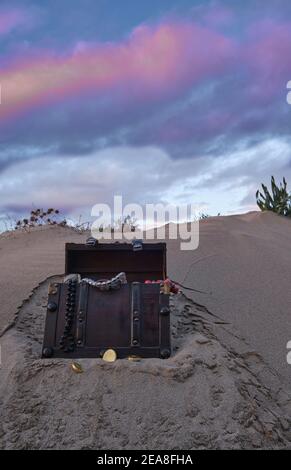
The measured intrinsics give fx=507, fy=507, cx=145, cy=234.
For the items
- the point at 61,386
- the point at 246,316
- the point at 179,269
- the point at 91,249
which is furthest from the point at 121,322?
the point at 179,269

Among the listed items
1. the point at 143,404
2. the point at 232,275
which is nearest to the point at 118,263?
the point at 232,275

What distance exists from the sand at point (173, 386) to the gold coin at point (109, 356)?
0.09 metres

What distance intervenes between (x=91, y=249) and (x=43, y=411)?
2.07 m

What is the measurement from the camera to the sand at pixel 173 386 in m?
3.13

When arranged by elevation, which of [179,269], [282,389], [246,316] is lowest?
[282,389]

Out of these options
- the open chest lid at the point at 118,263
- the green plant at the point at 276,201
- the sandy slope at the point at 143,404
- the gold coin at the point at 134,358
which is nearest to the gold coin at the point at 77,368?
the sandy slope at the point at 143,404

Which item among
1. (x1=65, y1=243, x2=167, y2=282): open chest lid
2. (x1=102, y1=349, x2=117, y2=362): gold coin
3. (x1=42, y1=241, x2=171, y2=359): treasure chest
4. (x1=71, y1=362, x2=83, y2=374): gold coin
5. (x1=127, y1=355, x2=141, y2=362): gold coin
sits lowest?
(x1=71, y1=362, x2=83, y2=374): gold coin

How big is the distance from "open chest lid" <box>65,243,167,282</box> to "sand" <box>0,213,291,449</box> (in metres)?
0.46

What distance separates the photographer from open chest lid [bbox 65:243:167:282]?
5.22 m

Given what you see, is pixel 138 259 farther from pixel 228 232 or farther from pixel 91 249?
pixel 228 232

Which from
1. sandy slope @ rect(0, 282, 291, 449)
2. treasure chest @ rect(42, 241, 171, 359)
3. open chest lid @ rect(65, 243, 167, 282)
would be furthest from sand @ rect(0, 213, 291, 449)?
open chest lid @ rect(65, 243, 167, 282)

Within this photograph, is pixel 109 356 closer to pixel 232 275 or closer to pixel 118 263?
pixel 118 263

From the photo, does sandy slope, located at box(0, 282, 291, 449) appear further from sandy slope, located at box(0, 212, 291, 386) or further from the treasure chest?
sandy slope, located at box(0, 212, 291, 386)

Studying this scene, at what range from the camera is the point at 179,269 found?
6.46m
